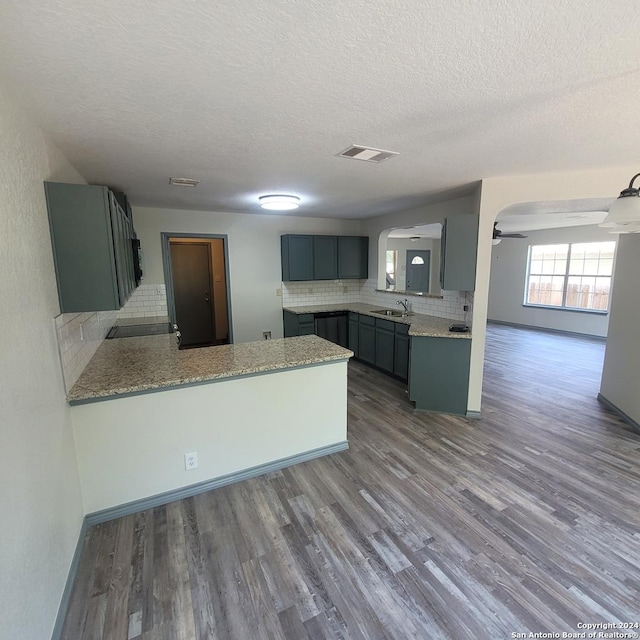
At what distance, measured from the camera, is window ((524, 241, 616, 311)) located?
6.98m

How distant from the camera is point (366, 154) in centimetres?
236

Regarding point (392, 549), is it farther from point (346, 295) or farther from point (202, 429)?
point (346, 295)

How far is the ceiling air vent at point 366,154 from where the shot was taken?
88.8 inches

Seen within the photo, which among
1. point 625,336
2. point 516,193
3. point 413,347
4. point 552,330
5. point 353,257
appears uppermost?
point 516,193

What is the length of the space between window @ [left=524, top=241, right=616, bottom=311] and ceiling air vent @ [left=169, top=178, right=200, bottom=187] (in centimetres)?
798

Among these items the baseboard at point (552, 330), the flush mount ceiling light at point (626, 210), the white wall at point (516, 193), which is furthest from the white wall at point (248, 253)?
the baseboard at point (552, 330)

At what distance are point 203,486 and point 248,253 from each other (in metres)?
3.61

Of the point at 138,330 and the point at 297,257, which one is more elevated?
the point at 297,257

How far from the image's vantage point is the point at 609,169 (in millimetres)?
2850

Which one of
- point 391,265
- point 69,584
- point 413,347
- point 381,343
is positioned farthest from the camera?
point 391,265

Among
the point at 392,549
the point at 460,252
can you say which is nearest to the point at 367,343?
the point at 460,252

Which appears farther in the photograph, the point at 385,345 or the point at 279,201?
the point at 385,345

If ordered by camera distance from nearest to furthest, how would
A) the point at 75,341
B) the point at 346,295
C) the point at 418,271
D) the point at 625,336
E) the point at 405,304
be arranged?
the point at 75,341 → the point at 625,336 → the point at 405,304 → the point at 346,295 → the point at 418,271

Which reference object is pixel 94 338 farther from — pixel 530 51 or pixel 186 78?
pixel 530 51
